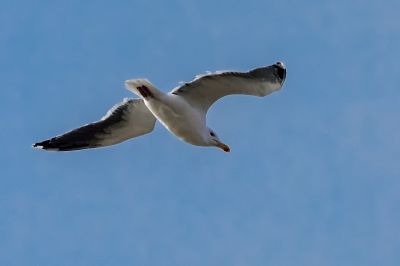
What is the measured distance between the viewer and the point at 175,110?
17.8 meters

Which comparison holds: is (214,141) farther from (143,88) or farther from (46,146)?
(46,146)

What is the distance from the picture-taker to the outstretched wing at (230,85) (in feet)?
57.4

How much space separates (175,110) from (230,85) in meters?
0.93

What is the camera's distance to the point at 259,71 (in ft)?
57.4

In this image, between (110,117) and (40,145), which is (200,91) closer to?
(110,117)

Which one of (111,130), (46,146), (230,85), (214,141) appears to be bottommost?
(46,146)

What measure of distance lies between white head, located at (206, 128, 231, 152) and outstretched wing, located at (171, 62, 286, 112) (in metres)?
0.50

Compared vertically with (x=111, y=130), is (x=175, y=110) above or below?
below

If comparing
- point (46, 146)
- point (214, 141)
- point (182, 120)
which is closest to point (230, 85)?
point (182, 120)

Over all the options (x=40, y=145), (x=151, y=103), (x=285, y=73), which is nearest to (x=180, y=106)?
(x=151, y=103)

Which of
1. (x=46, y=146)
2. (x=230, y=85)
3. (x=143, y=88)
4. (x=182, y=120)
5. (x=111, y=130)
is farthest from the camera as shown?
(x=46, y=146)

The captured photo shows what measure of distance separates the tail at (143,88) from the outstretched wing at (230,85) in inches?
23.2

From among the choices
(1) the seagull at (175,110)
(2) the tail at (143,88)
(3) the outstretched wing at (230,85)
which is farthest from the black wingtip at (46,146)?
(3) the outstretched wing at (230,85)

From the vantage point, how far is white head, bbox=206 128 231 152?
61.3ft
